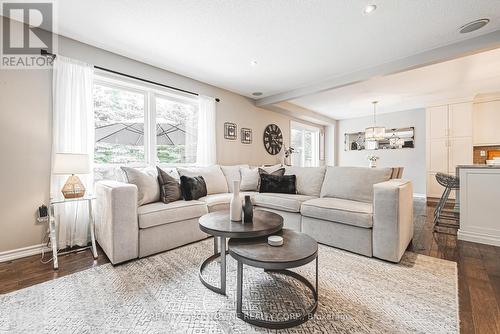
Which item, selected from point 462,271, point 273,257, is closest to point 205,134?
point 273,257

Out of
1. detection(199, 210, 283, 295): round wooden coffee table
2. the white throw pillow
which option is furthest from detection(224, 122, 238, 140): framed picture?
detection(199, 210, 283, 295): round wooden coffee table

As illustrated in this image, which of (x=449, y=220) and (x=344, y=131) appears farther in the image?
(x=344, y=131)

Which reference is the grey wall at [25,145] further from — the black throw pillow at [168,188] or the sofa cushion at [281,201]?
the sofa cushion at [281,201]

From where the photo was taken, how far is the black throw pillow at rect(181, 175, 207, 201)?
2.78 metres

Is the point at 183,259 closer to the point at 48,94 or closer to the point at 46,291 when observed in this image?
the point at 46,291

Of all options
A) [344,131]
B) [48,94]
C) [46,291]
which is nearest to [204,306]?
[46,291]

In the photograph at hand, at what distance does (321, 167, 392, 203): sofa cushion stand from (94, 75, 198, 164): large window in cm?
233

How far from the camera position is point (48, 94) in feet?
7.96

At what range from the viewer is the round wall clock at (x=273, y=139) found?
5.21 m

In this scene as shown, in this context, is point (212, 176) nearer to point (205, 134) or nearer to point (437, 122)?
point (205, 134)

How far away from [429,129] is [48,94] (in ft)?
23.6

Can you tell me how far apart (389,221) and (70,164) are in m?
3.13

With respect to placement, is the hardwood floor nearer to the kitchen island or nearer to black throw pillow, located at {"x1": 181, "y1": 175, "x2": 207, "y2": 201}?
the kitchen island

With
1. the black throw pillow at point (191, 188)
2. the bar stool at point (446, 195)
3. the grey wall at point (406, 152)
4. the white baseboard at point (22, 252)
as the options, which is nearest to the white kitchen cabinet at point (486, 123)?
the grey wall at point (406, 152)
